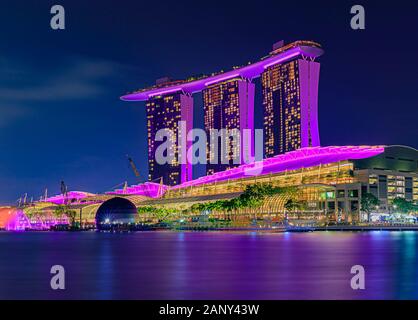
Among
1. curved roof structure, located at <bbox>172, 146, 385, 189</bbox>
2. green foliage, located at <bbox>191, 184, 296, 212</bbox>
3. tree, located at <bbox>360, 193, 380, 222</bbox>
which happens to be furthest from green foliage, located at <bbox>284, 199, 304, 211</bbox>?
curved roof structure, located at <bbox>172, 146, 385, 189</bbox>

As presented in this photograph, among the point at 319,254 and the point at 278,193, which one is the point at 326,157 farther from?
the point at 319,254

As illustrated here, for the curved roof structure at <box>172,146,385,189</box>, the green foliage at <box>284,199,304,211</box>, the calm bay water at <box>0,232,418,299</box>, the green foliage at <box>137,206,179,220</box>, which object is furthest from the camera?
the green foliage at <box>137,206,179,220</box>

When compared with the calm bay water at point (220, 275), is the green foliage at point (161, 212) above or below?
above

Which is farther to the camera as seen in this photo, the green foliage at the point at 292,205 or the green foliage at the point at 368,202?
the green foliage at the point at 292,205

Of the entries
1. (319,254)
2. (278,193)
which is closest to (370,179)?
(278,193)

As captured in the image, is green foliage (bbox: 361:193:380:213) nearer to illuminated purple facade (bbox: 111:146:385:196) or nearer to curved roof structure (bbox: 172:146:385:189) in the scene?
illuminated purple facade (bbox: 111:146:385:196)

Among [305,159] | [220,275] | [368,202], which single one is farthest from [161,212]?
[220,275]

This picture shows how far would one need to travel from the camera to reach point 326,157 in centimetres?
16288

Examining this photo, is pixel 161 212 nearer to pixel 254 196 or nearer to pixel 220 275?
pixel 254 196

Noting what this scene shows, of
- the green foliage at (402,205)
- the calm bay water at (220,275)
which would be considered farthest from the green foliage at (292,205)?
the calm bay water at (220,275)

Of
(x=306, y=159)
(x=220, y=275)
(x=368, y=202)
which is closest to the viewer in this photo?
(x=220, y=275)

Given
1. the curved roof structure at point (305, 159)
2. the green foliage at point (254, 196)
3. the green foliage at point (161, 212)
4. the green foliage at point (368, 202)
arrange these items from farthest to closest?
the green foliage at point (161, 212) → the curved roof structure at point (305, 159) → the green foliage at point (254, 196) → the green foliage at point (368, 202)

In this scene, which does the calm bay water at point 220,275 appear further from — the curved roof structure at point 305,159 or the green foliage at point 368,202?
the curved roof structure at point 305,159
